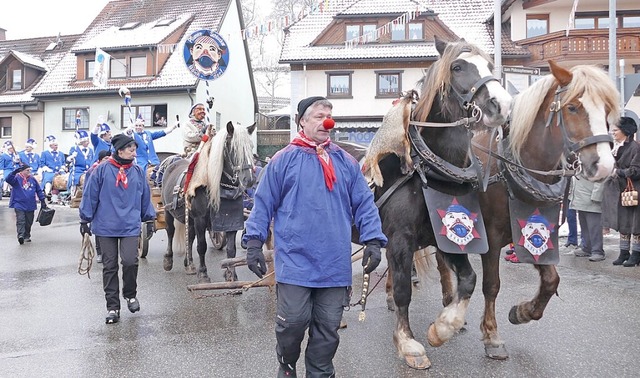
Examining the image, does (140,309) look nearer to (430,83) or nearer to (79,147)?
(430,83)

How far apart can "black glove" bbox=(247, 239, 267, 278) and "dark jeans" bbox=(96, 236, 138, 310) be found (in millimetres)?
2890

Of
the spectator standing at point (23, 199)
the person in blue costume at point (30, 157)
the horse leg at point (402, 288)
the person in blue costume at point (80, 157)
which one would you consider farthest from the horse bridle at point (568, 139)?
the person in blue costume at point (30, 157)

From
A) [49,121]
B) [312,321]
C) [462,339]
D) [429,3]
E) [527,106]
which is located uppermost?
[429,3]

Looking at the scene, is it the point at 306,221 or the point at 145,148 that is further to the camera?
the point at 145,148

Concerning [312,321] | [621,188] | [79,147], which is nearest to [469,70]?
[312,321]

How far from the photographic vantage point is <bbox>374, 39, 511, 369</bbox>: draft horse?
412cm

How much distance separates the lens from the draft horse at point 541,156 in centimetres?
389

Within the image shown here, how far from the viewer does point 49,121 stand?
96.2ft

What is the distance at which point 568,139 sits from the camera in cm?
398

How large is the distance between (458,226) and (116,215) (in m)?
3.40

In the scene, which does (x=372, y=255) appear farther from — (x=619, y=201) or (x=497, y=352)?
(x=619, y=201)

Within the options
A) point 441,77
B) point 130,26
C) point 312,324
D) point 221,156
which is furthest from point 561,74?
point 130,26

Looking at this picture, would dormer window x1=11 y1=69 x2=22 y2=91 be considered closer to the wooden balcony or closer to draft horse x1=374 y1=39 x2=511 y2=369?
the wooden balcony

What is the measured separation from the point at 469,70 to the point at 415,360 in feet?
6.93
